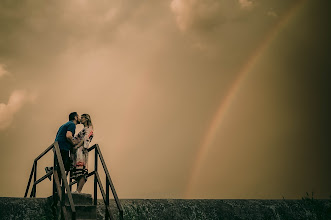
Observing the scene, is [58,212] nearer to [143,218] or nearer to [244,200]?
[143,218]

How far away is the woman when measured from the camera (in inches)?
280

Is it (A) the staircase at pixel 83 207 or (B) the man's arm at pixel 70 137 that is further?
(B) the man's arm at pixel 70 137

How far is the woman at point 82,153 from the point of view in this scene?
7.11 meters

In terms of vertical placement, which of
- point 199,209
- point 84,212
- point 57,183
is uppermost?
point 57,183

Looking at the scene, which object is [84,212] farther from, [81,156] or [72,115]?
[72,115]

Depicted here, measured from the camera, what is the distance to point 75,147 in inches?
281

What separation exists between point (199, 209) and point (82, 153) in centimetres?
267

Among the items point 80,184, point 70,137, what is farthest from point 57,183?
point 70,137

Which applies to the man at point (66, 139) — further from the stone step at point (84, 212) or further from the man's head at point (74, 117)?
the stone step at point (84, 212)

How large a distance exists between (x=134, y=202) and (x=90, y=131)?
1.58m

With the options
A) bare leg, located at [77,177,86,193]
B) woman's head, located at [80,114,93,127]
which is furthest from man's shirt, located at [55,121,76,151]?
bare leg, located at [77,177,86,193]

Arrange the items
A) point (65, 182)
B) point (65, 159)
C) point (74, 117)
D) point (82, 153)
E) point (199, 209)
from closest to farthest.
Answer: point (65, 182) → point (65, 159) → point (82, 153) → point (74, 117) → point (199, 209)

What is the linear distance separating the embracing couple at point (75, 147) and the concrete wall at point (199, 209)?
65 centimetres

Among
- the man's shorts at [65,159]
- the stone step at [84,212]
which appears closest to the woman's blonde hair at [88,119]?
the man's shorts at [65,159]
